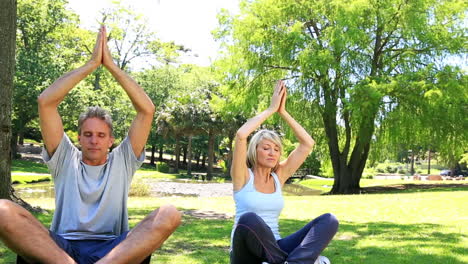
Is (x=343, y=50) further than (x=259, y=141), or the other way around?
(x=343, y=50)

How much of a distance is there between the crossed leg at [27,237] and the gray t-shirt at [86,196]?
0.32 metres

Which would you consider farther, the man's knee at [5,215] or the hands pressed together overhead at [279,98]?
the hands pressed together overhead at [279,98]

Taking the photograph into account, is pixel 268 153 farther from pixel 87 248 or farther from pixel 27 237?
pixel 27 237

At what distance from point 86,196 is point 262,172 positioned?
139 cm

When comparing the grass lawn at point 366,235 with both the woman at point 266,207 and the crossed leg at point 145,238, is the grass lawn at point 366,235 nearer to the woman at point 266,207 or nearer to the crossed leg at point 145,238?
the woman at point 266,207

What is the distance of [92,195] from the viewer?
3.36 meters

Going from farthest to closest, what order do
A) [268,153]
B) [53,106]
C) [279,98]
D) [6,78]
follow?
[6,78] < [279,98] < [268,153] < [53,106]

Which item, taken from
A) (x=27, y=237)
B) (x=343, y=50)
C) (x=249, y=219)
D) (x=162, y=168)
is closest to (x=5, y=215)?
(x=27, y=237)

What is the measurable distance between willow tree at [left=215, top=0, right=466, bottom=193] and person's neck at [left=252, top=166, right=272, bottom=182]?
1507cm

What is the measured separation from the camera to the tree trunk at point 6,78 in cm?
664

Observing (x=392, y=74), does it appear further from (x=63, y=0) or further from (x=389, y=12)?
(x=63, y=0)

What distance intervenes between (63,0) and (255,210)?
35.9m

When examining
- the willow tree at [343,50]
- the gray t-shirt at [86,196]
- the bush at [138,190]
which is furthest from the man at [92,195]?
the willow tree at [343,50]

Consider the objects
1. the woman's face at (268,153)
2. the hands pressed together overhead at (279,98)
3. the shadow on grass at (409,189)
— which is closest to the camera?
the woman's face at (268,153)
